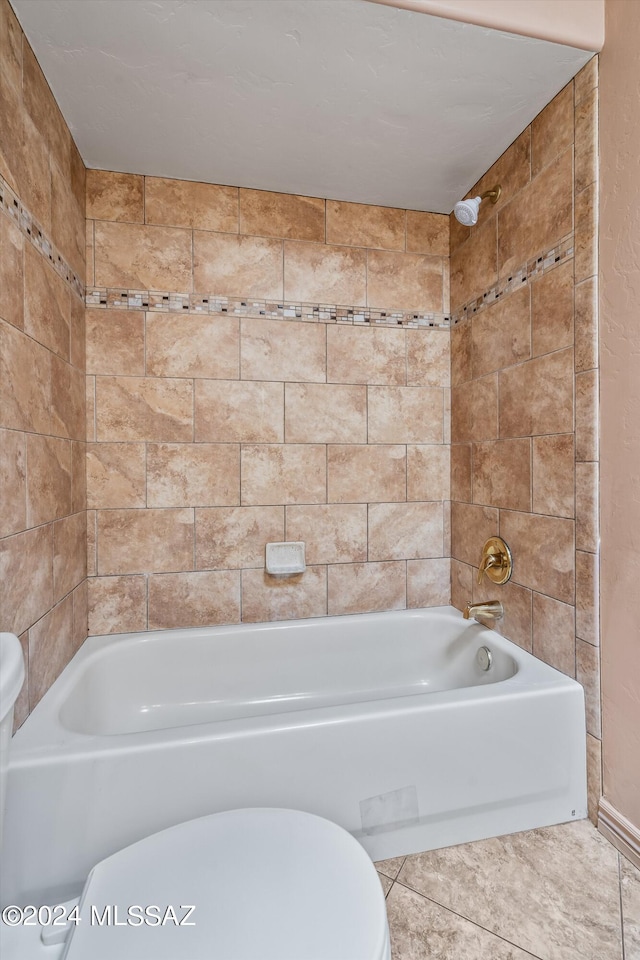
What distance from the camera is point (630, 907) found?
1155 mm

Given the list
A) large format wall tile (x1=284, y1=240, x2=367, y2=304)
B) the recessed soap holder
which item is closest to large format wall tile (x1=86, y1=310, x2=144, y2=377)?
large format wall tile (x1=284, y1=240, x2=367, y2=304)

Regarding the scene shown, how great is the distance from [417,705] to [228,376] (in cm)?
143

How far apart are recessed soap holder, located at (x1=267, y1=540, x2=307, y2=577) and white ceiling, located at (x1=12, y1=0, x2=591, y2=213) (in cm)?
153

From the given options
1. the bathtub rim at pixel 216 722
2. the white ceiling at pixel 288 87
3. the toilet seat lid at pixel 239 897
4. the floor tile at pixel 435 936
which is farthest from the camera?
the white ceiling at pixel 288 87

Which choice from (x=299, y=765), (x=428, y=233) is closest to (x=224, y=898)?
(x=299, y=765)

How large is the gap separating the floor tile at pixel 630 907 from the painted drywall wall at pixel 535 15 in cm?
227

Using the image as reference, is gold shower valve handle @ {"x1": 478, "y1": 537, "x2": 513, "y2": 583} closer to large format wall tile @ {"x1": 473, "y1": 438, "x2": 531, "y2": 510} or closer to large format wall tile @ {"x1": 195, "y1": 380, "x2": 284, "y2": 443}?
large format wall tile @ {"x1": 473, "y1": 438, "x2": 531, "y2": 510}

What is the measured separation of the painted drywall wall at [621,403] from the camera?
128 centimetres

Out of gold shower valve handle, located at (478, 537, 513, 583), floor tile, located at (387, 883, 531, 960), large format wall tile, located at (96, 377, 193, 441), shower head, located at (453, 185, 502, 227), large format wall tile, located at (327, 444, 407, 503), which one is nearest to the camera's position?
floor tile, located at (387, 883, 531, 960)

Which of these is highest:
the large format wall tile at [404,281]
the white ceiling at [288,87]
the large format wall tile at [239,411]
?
the white ceiling at [288,87]

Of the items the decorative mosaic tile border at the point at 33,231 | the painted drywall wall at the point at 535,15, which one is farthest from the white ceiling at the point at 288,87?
the decorative mosaic tile border at the point at 33,231

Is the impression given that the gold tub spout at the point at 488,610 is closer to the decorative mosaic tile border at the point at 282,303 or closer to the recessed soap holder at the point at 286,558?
the recessed soap holder at the point at 286,558

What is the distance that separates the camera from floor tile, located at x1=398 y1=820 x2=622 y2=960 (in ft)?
3.58

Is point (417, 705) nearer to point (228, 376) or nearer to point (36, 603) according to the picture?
point (36, 603)
